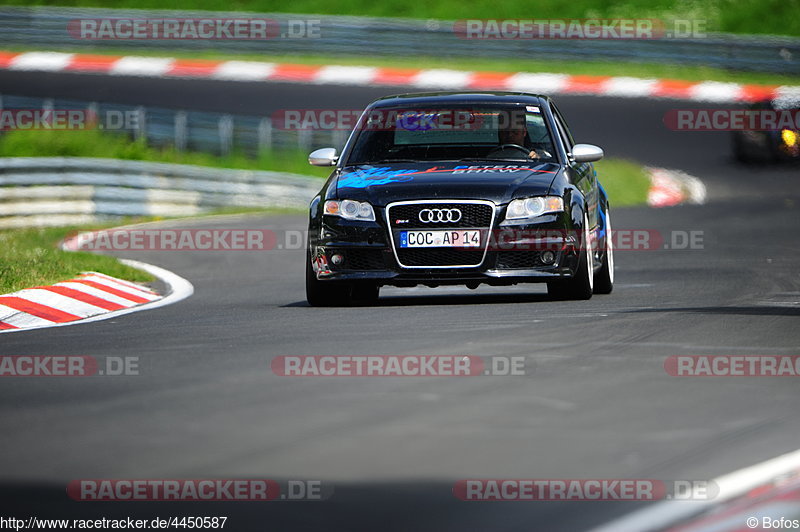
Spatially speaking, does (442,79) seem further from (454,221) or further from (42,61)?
(454,221)

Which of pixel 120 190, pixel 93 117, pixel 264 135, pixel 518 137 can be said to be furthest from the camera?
pixel 264 135

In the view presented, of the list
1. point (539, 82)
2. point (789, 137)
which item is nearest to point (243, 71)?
point (539, 82)

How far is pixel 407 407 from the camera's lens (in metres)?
6.13

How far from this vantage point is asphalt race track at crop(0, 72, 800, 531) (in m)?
4.78

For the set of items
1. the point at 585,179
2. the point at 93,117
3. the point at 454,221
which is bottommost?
the point at 93,117

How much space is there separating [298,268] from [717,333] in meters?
7.23

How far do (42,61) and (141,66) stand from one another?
217cm

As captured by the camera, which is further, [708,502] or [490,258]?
[490,258]

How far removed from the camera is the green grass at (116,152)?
2552 centimetres

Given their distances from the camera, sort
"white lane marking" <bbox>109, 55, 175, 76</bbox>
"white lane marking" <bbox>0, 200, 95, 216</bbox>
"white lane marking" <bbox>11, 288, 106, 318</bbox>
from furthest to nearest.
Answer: "white lane marking" <bbox>109, 55, 175, 76</bbox>
"white lane marking" <bbox>0, 200, 95, 216</bbox>
"white lane marking" <bbox>11, 288, 106, 318</bbox>

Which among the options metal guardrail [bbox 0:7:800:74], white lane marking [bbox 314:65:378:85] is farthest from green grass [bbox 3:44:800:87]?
white lane marking [bbox 314:65:378:85]

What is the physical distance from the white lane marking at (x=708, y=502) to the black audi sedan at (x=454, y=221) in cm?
497

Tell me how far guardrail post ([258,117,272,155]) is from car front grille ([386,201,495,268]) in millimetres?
15522

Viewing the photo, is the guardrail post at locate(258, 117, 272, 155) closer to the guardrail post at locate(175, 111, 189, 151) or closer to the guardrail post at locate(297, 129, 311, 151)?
the guardrail post at locate(297, 129, 311, 151)
